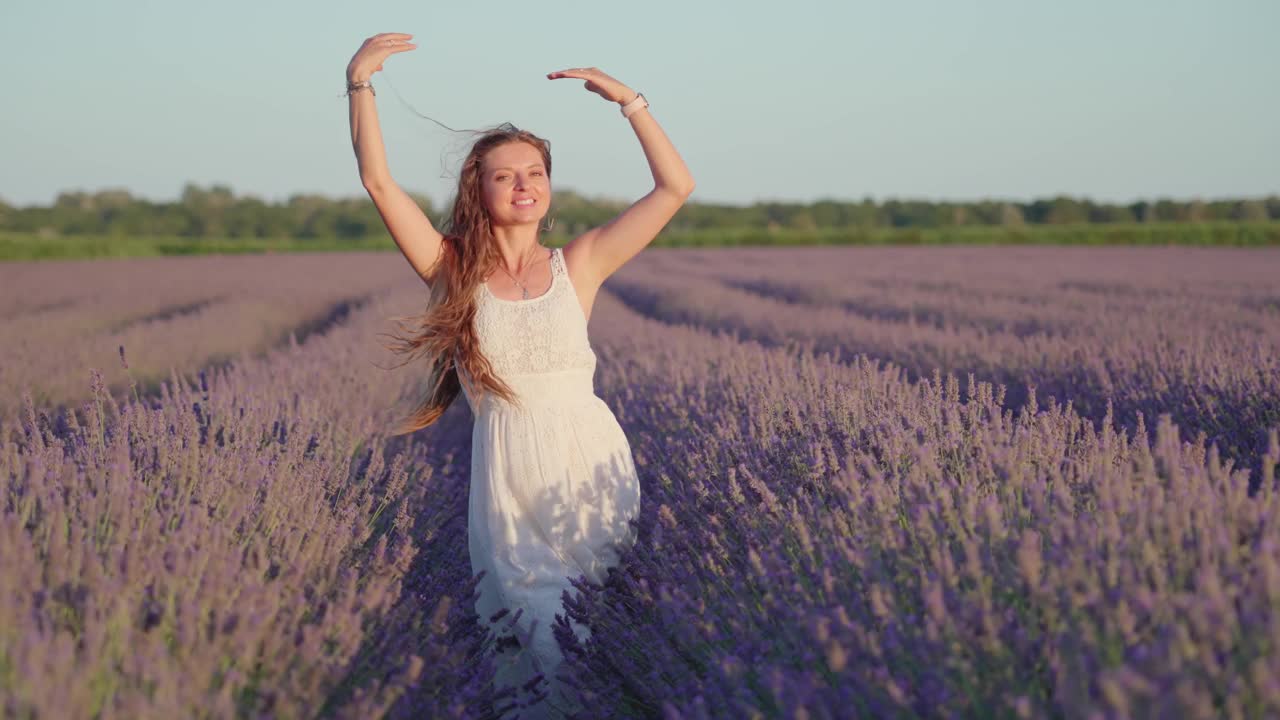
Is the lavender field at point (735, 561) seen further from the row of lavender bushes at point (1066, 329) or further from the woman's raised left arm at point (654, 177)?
the woman's raised left arm at point (654, 177)

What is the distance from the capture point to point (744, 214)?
52.2 metres

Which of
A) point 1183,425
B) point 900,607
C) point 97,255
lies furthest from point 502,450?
point 97,255

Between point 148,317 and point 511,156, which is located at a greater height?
point 511,156

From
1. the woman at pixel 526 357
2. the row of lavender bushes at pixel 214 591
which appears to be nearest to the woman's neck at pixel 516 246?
the woman at pixel 526 357

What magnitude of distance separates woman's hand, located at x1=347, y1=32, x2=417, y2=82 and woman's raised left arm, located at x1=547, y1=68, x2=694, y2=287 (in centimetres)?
37

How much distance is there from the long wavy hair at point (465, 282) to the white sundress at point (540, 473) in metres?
0.04

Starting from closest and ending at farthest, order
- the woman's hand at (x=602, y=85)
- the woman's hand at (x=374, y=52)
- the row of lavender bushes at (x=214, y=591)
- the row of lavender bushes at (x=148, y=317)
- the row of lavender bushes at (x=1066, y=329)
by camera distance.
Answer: the row of lavender bushes at (x=214, y=591)
the woman's hand at (x=374, y=52)
the woman's hand at (x=602, y=85)
the row of lavender bushes at (x=1066, y=329)
the row of lavender bushes at (x=148, y=317)

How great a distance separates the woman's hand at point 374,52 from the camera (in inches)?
93.4

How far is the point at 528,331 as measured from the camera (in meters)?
2.53

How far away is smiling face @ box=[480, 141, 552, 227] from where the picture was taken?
2561 mm

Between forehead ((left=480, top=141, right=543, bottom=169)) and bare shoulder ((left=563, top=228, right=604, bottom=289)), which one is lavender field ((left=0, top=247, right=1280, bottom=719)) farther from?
forehead ((left=480, top=141, right=543, bottom=169))

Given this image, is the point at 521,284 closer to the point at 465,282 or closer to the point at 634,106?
the point at 465,282

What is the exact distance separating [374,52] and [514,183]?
46 centimetres

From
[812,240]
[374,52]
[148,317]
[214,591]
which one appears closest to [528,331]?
[374,52]
